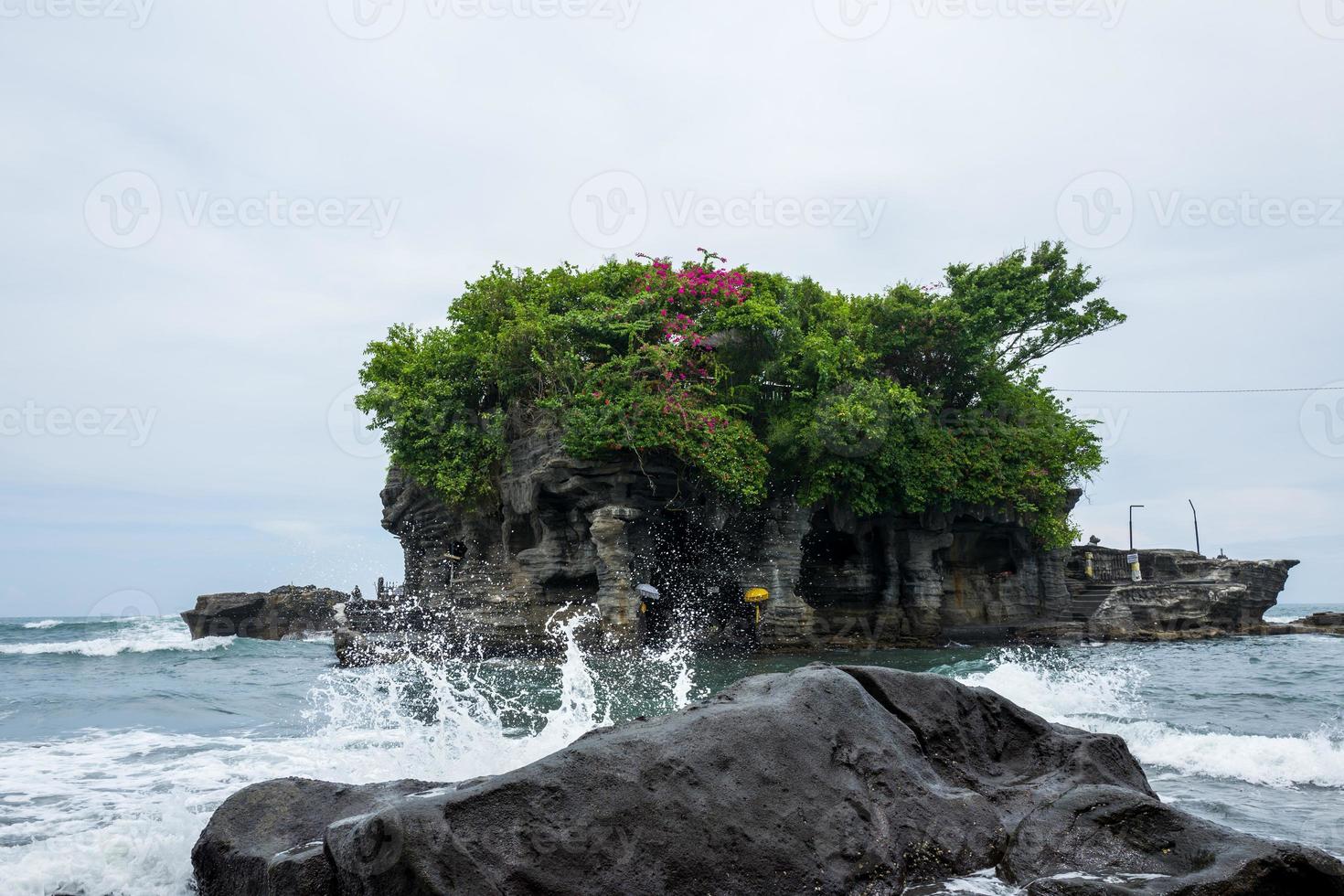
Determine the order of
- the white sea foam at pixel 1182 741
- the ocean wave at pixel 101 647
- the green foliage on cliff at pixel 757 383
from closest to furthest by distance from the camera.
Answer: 1. the white sea foam at pixel 1182 741
2. the green foliage on cliff at pixel 757 383
3. the ocean wave at pixel 101 647

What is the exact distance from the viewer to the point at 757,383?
24.0m

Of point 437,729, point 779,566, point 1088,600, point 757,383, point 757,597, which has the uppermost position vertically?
point 757,383

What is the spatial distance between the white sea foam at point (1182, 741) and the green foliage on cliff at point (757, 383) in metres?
9.69

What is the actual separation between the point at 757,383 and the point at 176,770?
17.3 m

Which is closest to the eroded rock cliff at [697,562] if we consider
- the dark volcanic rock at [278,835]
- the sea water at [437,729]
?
the sea water at [437,729]

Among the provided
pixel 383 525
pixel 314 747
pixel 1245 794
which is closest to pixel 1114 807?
pixel 1245 794

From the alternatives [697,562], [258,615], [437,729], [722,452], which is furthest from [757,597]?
[258,615]

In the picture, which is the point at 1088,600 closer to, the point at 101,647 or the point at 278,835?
the point at 278,835

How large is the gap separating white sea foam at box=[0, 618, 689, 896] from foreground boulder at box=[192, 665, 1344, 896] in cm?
83

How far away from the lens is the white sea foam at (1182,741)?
8.11m

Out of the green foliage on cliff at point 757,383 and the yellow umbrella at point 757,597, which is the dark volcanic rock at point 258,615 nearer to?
the green foliage on cliff at point 757,383

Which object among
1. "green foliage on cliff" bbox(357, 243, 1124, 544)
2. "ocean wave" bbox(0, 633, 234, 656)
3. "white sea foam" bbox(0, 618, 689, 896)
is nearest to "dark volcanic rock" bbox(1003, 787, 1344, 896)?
"white sea foam" bbox(0, 618, 689, 896)

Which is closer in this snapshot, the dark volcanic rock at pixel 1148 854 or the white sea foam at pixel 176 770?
the dark volcanic rock at pixel 1148 854

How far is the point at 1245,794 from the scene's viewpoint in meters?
7.41
